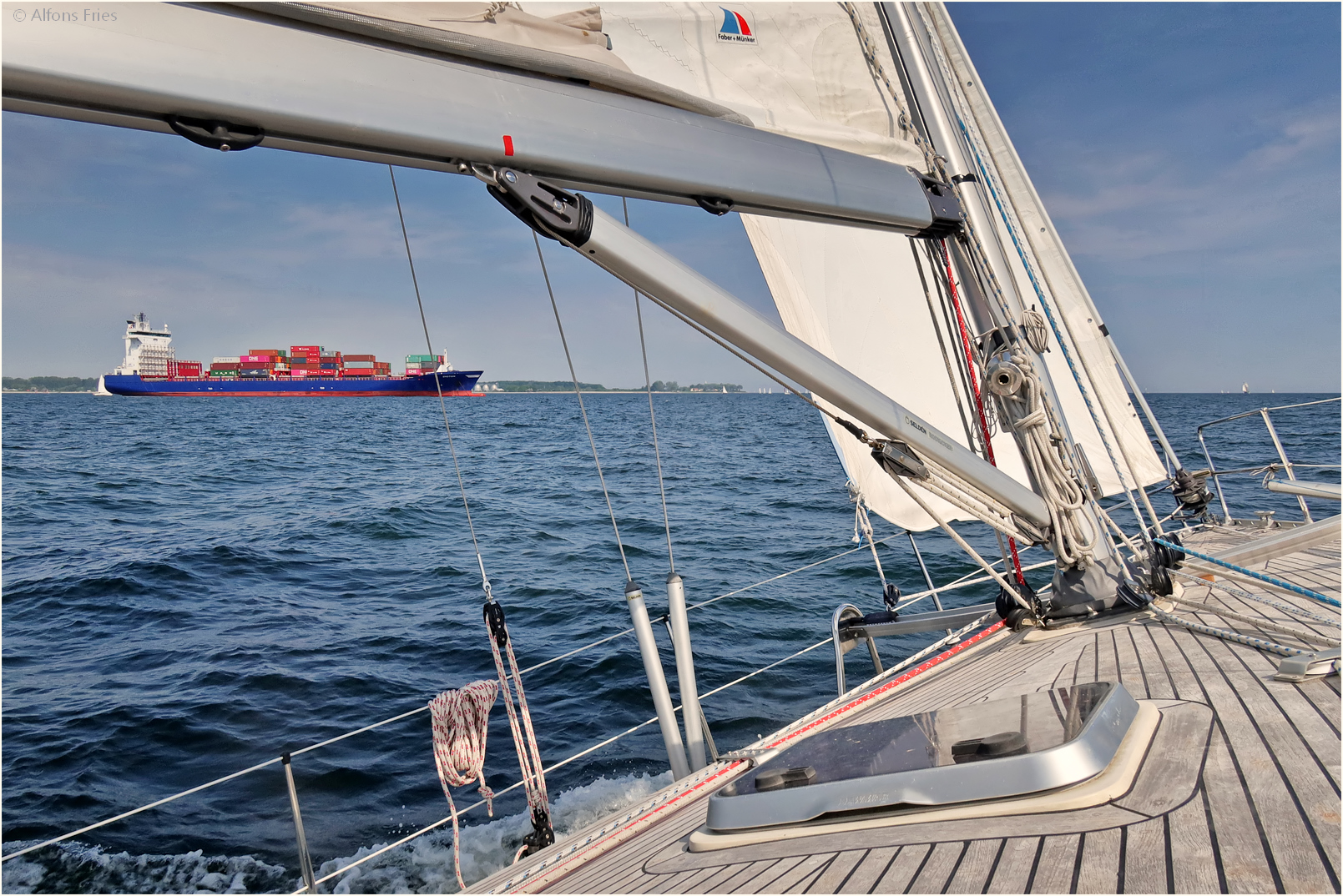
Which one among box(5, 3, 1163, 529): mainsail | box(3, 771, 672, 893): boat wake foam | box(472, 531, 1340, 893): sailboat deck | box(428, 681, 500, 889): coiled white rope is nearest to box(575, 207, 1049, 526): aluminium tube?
box(5, 3, 1163, 529): mainsail

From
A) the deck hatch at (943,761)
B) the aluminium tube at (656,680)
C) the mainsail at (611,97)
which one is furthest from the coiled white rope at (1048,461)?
the aluminium tube at (656,680)

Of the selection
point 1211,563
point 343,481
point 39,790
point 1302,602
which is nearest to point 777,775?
point 1211,563

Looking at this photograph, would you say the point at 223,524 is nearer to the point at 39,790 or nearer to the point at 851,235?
the point at 39,790

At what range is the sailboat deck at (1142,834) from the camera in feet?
4.02

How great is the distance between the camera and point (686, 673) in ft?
9.13

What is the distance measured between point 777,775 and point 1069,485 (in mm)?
1747

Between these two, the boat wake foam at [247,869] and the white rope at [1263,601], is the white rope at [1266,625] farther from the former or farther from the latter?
the boat wake foam at [247,869]

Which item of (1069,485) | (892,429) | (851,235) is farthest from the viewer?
(851,235)

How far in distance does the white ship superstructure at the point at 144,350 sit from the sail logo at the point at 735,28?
7459 cm

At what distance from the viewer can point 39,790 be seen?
14.0 ft

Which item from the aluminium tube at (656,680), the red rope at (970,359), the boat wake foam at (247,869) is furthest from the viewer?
the boat wake foam at (247,869)

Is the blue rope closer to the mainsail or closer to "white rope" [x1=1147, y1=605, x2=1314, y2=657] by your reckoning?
"white rope" [x1=1147, y1=605, x2=1314, y2=657]

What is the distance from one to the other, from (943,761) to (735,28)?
112 inches

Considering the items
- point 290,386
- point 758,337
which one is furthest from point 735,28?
point 290,386
